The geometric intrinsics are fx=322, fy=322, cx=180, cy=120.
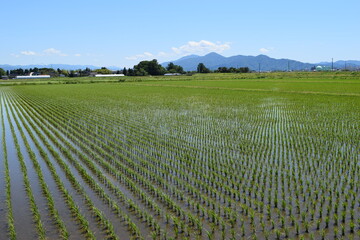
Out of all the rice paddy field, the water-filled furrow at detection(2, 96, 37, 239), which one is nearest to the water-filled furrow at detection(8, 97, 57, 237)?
the rice paddy field

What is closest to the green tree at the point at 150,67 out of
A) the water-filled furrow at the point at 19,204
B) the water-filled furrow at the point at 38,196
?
the water-filled furrow at the point at 38,196

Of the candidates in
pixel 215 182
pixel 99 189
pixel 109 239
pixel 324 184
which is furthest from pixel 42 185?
pixel 324 184

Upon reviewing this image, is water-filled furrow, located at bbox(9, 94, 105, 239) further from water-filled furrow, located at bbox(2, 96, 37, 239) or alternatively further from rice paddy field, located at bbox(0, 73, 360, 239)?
water-filled furrow, located at bbox(2, 96, 37, 239)

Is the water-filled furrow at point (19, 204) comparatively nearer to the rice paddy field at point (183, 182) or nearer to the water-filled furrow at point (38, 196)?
the rice paddy field at point (183, 182)

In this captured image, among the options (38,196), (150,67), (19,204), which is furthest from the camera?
(150,67)

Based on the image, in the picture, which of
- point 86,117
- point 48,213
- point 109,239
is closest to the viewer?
point 109,239

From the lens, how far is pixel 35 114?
63.1 ft

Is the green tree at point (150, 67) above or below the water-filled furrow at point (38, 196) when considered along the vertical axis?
above

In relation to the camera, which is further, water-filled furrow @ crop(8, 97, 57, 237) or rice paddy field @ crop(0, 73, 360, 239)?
water-filled furrow @ crop(8, 97, 57, 237)

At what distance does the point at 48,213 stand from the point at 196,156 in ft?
14.6

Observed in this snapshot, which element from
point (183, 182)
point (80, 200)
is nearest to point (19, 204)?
point (80, 200)

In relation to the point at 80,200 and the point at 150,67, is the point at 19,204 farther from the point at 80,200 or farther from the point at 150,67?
the point at 150,67

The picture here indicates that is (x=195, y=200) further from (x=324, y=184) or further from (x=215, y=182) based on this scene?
(x=324, y=184)

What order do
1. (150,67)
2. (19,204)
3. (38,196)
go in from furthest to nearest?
(150,67), (38,196), (19,204)
